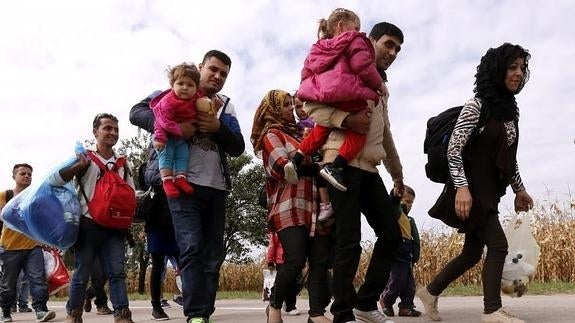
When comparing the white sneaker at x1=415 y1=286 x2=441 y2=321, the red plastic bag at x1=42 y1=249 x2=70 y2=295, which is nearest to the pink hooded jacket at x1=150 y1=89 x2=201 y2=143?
the white sneaker at x1=415 y1=286 x2=441 y2=321

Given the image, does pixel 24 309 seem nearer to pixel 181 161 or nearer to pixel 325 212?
pixel 181 161

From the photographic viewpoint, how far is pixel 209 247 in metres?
4.62

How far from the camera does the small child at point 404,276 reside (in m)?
5.69

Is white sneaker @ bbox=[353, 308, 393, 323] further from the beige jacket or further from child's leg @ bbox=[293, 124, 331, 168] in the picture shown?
child's leg @ bbox=[293, 124, 331, 168]

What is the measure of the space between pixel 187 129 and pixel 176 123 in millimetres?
85

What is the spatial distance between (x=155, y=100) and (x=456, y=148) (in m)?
2.12

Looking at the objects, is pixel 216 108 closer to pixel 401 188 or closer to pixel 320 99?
pixel 320 99

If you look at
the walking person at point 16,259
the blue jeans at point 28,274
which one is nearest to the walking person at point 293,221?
the blue jeans at point 28,274

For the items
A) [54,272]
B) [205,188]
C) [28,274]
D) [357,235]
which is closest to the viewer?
[357,235]

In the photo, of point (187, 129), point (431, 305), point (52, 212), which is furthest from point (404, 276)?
point (52, 212)

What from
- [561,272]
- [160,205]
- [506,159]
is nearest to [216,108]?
[160,205]

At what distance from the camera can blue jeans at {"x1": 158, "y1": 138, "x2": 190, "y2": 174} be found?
439 cm

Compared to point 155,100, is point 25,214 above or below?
below

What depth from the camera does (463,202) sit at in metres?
4.45
